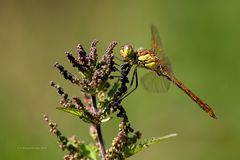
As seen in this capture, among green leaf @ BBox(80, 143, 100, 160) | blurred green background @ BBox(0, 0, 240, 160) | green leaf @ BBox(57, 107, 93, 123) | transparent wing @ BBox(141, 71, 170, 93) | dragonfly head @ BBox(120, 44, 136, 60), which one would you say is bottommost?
green leaf @ BBox(80, 143, 100, 160)

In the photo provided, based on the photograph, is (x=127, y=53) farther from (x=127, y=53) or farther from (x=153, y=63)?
(x=153, y=63)

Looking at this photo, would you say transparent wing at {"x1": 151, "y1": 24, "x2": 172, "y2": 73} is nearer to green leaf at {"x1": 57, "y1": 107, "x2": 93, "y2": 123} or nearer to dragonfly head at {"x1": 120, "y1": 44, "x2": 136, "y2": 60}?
dragonfly head at {"x1": 120, "y1": 44, "x2": 136, "y2": 60}

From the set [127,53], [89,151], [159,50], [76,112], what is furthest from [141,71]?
[76,112]

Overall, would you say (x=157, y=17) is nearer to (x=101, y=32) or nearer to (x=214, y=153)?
(x=101, y=32)

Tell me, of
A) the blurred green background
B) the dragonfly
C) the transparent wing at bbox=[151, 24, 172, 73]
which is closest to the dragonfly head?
the dragonfly

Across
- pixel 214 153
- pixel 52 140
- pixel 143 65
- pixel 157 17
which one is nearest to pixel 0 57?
pixel 157 17

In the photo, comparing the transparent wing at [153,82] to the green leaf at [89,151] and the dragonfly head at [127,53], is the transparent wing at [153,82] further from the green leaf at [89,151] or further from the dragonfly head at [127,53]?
the green leaf at [89,151]
